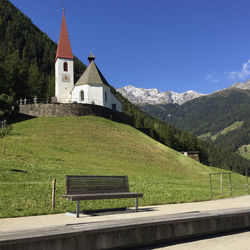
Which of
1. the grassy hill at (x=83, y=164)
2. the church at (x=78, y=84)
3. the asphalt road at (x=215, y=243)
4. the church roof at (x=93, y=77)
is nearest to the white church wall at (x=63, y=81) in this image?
the church at (x=78, y=84)

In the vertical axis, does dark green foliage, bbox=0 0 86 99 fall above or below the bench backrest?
above

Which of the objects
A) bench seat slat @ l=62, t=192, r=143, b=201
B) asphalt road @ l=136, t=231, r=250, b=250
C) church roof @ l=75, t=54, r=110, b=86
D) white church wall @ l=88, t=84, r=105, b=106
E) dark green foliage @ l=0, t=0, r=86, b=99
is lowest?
asphalt road @ l=136, t=231, r=250, b=250

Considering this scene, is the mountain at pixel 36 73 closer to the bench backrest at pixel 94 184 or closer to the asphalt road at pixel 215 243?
the bench backrest at pixel 94 184

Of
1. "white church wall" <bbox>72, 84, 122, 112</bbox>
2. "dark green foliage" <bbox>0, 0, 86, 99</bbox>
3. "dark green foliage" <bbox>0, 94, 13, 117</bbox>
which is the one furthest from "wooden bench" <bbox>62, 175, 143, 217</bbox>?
"dark green foliage" <bbox>0, 0, 86, 99</bbox>

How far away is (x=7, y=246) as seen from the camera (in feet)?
14.9

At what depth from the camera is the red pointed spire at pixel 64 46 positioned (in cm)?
6141

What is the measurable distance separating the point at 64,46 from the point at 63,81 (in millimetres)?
7646

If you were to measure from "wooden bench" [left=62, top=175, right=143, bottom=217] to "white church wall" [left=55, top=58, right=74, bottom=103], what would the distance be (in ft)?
167

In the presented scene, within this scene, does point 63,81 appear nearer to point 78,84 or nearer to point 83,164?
point 78,84

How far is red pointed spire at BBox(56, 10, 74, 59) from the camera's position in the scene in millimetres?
61406

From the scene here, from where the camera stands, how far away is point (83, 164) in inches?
1021

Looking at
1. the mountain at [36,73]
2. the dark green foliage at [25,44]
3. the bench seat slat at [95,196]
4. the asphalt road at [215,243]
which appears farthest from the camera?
the dark green foliage at [25,44]

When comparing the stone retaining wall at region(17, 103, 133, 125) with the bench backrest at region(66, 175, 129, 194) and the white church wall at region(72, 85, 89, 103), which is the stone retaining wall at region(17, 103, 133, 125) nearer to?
the white church wall at region(72, 85, 89, 103)

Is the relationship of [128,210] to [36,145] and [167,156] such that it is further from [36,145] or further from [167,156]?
[167,156]
